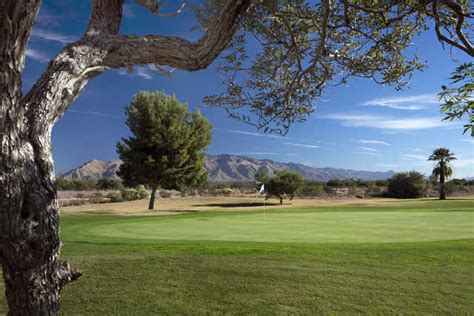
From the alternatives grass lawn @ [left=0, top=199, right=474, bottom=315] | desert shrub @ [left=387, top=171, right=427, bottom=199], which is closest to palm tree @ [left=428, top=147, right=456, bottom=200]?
desert shrub @ [left=387, top=171, right=427, bottom=199]

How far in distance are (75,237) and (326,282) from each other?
309 inches

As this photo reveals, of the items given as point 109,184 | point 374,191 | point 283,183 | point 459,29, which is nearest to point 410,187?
point 374,191

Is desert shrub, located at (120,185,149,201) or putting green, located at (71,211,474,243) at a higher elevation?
desert shrub, located at (120,185,149,201)

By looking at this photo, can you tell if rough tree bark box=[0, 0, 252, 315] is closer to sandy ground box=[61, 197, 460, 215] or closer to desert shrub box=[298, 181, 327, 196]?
sandy ground box=[61, 197, 460, 215]

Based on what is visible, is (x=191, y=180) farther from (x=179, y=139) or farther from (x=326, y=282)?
(x=326, y=282)

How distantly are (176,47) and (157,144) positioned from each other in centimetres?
2737

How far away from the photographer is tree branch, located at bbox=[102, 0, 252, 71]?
3.64 m

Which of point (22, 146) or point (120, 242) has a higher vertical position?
point (22, 146)

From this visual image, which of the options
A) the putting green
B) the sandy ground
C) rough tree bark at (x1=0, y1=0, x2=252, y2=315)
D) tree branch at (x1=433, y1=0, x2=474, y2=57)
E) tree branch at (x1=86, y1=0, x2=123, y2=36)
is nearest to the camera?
rough tree bark at (x1=0, y1=0, x2=252, y2=315)

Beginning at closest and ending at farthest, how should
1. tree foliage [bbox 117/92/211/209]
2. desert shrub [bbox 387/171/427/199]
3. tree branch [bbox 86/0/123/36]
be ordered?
1. tree branch [bbox 86/0/123/36]
2. tree foliage [bbox 117/92/211/209]
3. desert shrub [bbox 387/171/427/199]

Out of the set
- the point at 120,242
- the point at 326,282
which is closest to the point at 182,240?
the point at 120,242

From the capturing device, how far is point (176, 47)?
3.64m

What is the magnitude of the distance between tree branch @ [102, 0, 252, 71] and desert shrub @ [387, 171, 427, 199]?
170 ft

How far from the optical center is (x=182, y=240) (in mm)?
11367
